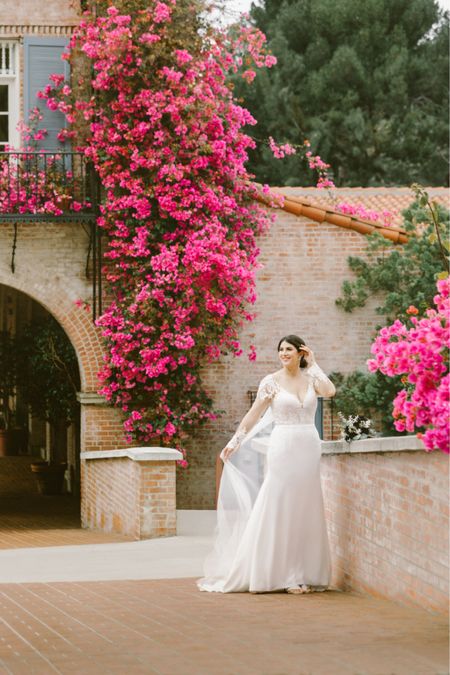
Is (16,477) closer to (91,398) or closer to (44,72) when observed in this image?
(91,398)

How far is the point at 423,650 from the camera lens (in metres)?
6.23

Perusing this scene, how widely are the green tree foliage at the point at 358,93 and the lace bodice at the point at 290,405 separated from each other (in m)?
22.4

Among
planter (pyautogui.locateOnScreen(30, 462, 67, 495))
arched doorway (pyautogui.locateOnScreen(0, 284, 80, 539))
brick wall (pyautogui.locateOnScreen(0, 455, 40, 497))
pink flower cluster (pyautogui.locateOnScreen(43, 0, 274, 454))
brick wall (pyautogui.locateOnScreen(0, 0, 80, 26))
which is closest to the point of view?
pink flower cluster (pyautogui.locateOnScreen(43, 0, 274, 454))

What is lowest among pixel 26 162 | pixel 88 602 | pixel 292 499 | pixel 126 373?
pixel 88 602

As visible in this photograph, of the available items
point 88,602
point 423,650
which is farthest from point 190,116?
point 423,650

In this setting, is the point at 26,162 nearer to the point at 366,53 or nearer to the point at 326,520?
the point at 326,520

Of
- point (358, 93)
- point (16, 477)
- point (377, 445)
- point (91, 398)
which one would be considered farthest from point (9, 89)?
point (358, 93)

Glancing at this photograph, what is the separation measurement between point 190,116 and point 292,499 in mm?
9029

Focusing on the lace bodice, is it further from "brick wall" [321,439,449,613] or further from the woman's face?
"brick wall" [321,439,449,613]

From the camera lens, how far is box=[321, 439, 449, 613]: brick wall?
24.3 ft

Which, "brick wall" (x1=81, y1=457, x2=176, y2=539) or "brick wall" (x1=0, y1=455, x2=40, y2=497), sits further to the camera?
"brick wall" (x1=0, y1=455, x2=40, y2=497)

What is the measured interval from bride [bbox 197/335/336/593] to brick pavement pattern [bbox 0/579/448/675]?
204 mm

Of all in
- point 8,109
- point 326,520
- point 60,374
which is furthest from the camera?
point 60,374

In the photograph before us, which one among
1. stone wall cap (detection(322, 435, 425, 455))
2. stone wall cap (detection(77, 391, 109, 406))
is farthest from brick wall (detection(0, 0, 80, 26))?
stone wall cap (detection(322, 435, 425, 455))
